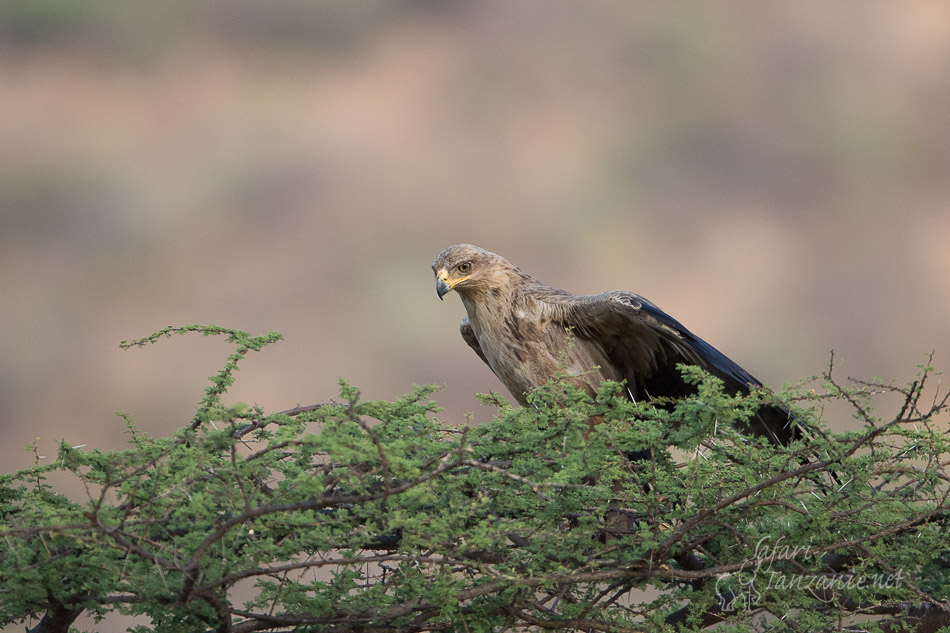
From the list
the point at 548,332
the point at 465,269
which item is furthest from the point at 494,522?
the point at 465,269

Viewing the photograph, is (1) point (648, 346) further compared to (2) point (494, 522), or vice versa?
(1) point (648, 346)

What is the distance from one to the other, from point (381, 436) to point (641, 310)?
4.90 feet

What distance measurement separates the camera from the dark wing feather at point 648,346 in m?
3.25

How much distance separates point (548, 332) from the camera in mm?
3717

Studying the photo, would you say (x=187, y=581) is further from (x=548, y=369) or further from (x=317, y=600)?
(x=548, y=369)

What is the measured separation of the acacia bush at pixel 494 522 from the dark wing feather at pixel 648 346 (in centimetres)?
71

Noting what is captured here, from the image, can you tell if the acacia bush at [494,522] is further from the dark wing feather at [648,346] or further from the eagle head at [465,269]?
the eagle head at [465,269]

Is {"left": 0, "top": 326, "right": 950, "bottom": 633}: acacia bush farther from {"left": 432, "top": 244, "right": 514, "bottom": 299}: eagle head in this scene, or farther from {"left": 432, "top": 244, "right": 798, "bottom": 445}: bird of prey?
{"left": 432, "top": 244, "right": 514, "bottom": 299}: eagle head

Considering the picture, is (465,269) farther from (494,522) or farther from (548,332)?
(494,522)

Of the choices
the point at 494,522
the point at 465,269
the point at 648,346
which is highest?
the point at 465,269

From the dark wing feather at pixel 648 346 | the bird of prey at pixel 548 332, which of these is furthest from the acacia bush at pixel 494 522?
the bird of prey at pixel 548 332

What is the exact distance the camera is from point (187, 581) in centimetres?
179

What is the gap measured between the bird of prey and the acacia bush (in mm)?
1129

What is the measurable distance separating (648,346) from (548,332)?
364mm
